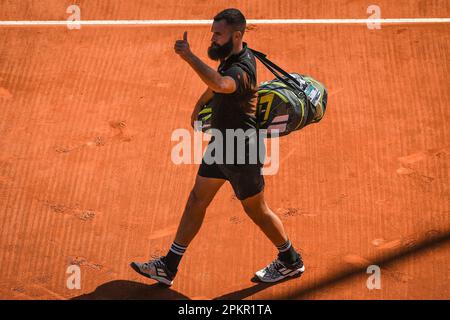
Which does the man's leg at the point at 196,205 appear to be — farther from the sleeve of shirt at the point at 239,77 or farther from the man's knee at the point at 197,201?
the sleeve of shirt at the point at 239,77

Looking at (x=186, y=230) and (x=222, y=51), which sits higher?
(x=222, y=51)

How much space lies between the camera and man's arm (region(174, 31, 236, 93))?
5680mm

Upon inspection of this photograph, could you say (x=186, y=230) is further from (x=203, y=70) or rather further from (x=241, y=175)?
(x=203, y=70)

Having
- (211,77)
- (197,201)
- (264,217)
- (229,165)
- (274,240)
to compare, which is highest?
(211,77)

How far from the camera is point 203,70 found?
5.70 metres

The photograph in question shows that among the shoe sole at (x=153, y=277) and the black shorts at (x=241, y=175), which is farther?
the shoe sole at (x=153, y=277)

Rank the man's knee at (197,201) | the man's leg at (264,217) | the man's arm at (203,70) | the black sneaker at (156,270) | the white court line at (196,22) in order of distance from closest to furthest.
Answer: the man's arm at (203,70) → the man's leg at (264,217) → the man's knee at (197,201) → the black sneaker at (156,270) → the white court line at (196,22)

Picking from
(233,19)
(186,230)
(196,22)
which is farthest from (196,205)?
(196,22)

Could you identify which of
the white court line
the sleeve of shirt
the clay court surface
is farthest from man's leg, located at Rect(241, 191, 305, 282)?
the white court line

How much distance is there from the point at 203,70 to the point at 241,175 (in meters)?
1.15

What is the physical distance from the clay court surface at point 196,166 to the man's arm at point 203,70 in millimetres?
2107

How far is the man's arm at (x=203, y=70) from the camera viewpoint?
5680 millimetres

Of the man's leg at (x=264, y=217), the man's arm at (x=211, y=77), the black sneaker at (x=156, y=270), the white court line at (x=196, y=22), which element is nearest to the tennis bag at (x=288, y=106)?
the man's leg at (x=264, y=217)

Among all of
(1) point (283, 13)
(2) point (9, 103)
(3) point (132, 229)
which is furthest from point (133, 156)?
(1) point (283, 13)
